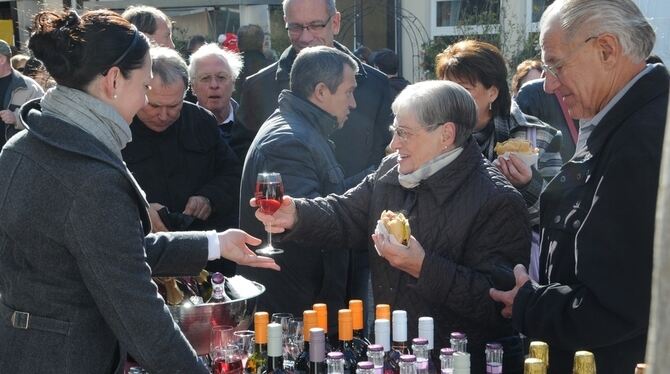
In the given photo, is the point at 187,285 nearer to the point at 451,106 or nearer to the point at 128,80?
the point at 128,80

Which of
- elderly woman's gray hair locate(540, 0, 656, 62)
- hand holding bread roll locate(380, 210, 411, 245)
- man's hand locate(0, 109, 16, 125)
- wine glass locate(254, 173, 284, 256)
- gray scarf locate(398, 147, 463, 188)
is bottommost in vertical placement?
man's hand locate(0, 109, 16, 125)

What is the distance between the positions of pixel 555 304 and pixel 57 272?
1.36 metres

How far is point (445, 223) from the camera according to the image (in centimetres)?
305

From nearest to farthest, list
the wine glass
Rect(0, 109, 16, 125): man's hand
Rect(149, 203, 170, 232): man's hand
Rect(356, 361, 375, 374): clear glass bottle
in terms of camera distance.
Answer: Rect(356, 361, 375, 374): clear glass bottle, the wine glass, Rect(149, 203, 170, 232): man's hand, Rect(0, 109, 16, 125): man's hand

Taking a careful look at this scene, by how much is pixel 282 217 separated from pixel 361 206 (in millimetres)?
318

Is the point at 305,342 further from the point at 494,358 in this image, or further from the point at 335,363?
the point at 494,358

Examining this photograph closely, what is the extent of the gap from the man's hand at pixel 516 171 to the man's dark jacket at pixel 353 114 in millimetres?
1267

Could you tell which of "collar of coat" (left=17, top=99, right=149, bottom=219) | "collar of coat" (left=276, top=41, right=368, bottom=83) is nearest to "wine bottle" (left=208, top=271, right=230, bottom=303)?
"collar of coat" (left=17, top=99, right=149, bottom=219)

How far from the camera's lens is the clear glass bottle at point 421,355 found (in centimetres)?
246

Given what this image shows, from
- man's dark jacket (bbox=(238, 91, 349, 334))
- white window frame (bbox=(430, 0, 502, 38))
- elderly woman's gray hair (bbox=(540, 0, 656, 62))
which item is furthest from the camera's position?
white window frame (bbox=(430, 0, 502, 38))

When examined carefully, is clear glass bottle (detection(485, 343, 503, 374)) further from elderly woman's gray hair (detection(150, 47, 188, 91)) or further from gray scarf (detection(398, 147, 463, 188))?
elderly woman's gray hair (detection(150, 47, 188, 91))

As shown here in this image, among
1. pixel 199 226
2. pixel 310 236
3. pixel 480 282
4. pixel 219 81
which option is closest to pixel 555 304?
pixel 480 282

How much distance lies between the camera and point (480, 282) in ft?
9.67

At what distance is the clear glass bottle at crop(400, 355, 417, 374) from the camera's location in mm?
2387
